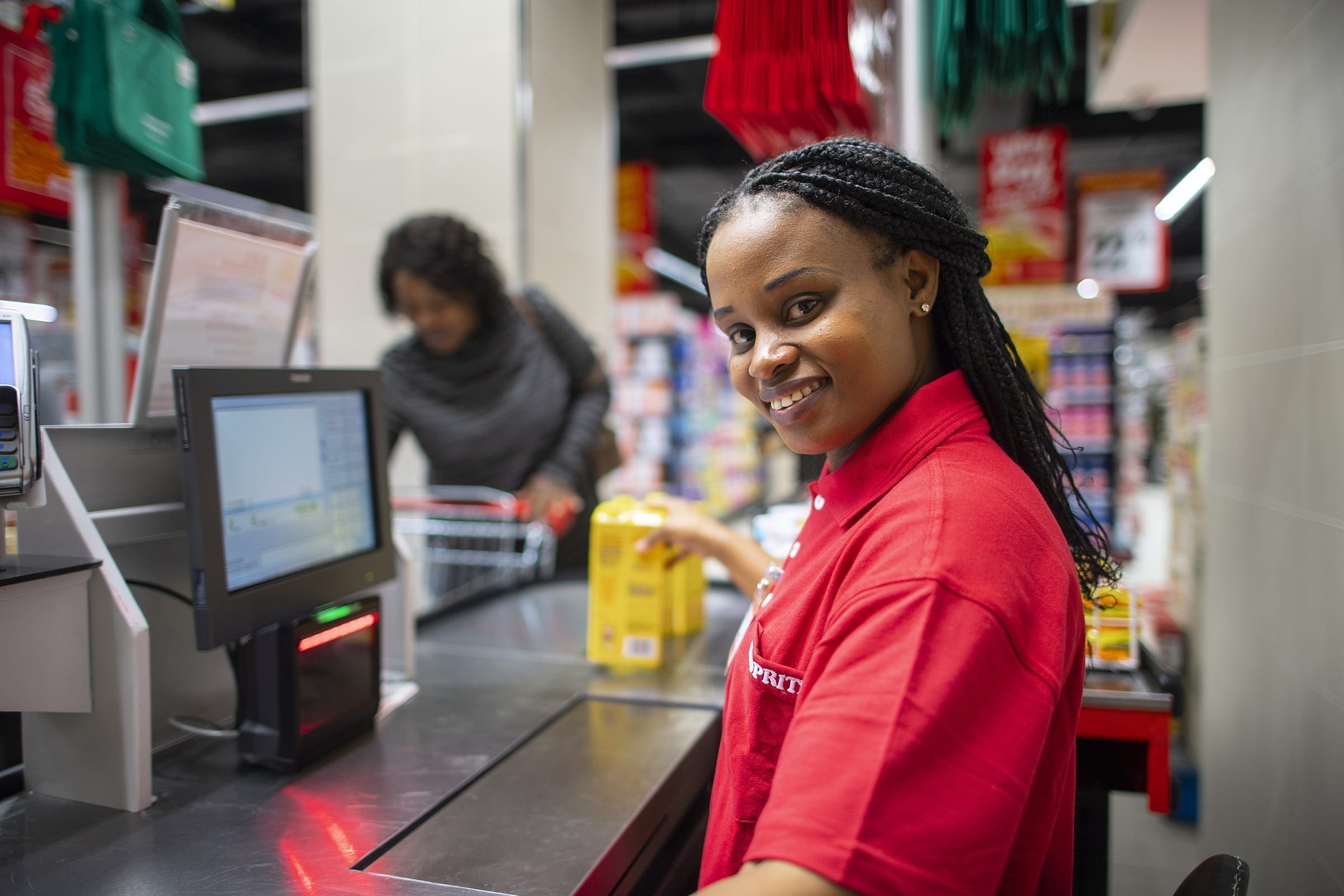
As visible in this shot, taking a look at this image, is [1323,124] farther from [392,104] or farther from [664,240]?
[664,240]

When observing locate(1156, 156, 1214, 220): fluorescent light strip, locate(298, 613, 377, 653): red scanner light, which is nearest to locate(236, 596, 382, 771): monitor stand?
locate(298, 613, 377, 653): red scanner light

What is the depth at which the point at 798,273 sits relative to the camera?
925 mm

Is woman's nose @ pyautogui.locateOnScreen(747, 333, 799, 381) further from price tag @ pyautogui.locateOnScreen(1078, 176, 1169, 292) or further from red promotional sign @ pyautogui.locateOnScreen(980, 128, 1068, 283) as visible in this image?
price tag @ pyautogui.locateOnScreen(1078, 176, 1169, 292)

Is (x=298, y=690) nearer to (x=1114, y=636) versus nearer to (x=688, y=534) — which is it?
(x=688, y=534)

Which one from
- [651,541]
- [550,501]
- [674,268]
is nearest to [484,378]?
[550,501]

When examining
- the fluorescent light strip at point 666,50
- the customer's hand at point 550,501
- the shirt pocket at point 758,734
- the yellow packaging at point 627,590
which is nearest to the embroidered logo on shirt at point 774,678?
the shirt pocket at point 758,734

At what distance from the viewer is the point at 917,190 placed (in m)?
0.96

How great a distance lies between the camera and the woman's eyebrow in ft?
3.02

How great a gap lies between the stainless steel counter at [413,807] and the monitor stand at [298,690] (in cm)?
4

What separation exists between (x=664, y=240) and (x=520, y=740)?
607 inches

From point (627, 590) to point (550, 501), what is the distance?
1134 mm

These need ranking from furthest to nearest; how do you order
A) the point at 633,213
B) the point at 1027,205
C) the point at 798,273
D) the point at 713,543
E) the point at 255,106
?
the point at 633,213, the point at 255,106, the point at 1027,205, the point at 713,543, the point at 798,273

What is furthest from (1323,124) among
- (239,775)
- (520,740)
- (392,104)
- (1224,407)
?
(392,104)

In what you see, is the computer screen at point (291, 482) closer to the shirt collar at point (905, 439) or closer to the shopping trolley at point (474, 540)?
the shopping trolley at point (474, 540)
